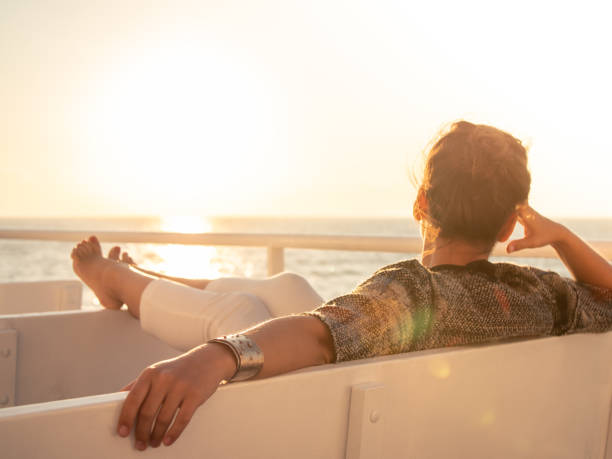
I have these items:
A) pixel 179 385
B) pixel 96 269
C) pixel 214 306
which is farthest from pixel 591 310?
pixel 96 269

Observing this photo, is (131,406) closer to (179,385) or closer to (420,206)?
(179,385)

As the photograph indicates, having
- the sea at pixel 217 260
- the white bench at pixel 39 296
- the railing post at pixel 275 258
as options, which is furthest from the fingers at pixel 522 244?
the sea at pixel 217 260

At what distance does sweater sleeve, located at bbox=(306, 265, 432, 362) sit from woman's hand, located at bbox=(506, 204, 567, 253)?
1.26 feet

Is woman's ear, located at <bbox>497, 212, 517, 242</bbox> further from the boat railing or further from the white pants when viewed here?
the boat railing

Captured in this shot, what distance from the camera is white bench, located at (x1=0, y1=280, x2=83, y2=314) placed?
2232 millimetres

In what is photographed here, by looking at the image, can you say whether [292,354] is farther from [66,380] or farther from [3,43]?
[3,43]

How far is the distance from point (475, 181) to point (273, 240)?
1547mm

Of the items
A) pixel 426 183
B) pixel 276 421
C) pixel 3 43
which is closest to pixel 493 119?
pixel 426 183

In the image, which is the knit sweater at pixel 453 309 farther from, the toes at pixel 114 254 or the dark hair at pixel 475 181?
the toes at pixel 114 254

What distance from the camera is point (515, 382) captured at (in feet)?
3.71

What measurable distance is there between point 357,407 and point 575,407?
1.97 ft

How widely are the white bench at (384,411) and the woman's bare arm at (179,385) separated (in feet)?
0.07

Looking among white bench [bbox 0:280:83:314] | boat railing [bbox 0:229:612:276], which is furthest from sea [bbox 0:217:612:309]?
white bench [bbox 0:280:83:314]

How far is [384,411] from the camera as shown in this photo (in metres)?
0.93
